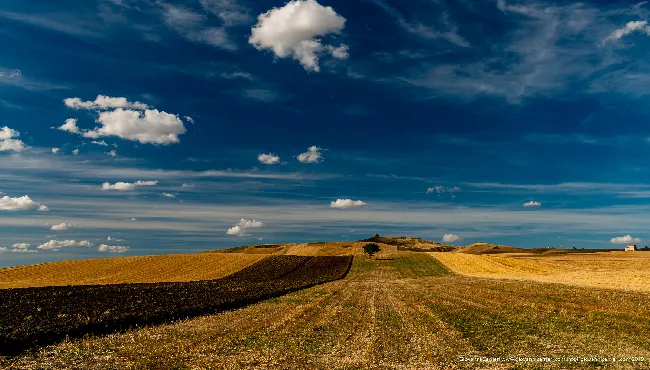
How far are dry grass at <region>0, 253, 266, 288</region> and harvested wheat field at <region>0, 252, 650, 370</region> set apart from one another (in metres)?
48.5

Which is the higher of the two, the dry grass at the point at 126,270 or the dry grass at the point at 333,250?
the dry grass at the point at 333,250

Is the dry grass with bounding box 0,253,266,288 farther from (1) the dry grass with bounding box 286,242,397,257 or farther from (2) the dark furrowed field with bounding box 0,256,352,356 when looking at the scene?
(2) the dark furrowed field with bounding box 0,256,352,356

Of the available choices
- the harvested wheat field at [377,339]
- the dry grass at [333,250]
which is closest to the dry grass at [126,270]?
the dry grass at [333,250]

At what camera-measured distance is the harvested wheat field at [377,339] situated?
60.2 ft

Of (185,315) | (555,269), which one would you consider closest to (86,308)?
(185,315)

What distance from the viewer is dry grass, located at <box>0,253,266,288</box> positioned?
74.6 m

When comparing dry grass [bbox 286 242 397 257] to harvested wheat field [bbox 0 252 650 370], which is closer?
harvested wheat field [bbox 0 252 650 370]

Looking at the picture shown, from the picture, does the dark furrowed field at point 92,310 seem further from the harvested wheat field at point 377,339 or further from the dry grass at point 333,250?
the dry grass at point 333,250

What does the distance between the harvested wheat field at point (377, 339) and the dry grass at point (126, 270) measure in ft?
159

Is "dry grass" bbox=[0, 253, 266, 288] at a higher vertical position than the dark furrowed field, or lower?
lower

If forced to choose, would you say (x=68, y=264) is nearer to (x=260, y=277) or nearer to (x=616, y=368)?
(x=260, y=277)

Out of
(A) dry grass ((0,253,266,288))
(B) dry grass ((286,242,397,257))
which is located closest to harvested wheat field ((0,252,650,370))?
(A) dry grass ((0,253,266,288))

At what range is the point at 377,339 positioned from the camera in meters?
22.3

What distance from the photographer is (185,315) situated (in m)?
32.8
